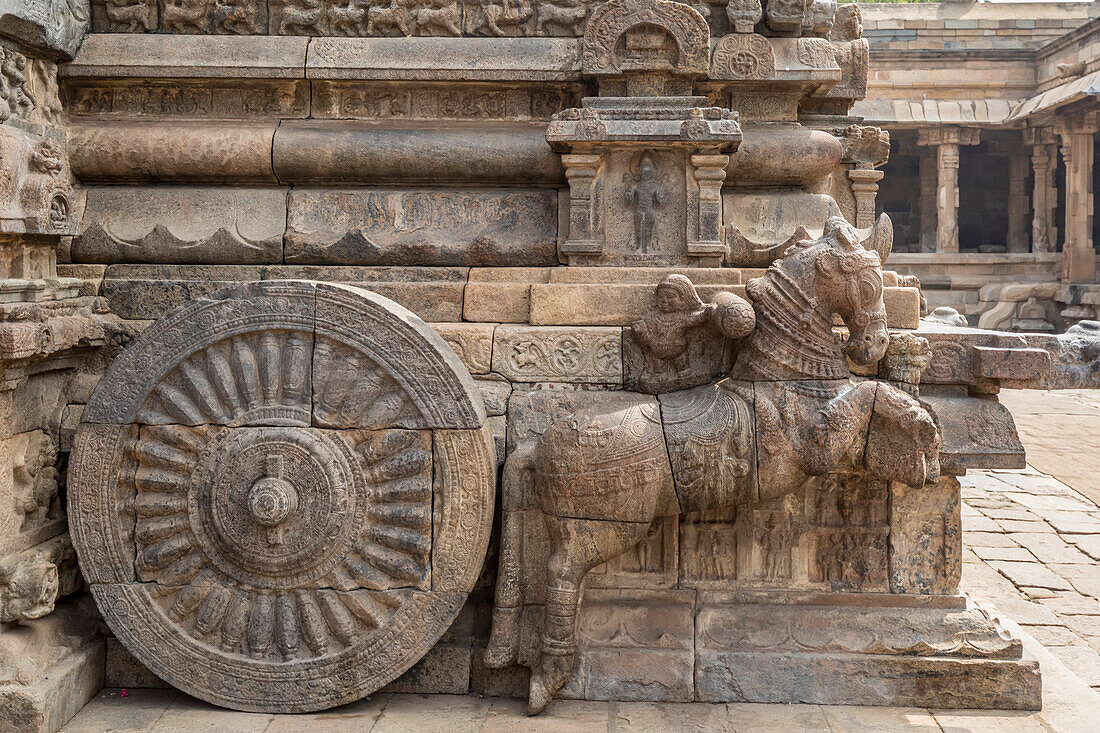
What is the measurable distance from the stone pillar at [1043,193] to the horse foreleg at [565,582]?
63.3 ft

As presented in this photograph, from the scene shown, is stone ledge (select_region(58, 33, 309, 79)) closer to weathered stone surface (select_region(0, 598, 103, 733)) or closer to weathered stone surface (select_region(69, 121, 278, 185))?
weathered stone surface (select_region(69, 121, 278, 185))

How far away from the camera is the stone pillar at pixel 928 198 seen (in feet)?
66.4

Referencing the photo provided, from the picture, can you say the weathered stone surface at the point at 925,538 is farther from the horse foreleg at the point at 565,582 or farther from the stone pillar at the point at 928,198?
the stone pillar at the point at 928,198

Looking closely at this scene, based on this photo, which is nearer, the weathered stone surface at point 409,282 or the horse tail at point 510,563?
the horse tail at point 510,563

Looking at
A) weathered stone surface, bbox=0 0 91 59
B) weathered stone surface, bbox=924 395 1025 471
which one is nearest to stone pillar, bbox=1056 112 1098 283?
weathered stone surface, bbox=924 395 1025 471

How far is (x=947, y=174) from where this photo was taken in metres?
19.0

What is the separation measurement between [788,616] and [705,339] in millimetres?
1109

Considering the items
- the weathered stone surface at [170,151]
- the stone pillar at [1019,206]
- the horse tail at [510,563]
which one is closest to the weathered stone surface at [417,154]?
the weathered stone surface at [170,151]

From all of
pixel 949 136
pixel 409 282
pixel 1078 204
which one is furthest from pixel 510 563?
pixel 1078 204

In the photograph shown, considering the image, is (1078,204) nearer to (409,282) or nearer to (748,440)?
(748,440)

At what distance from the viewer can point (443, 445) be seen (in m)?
3.33

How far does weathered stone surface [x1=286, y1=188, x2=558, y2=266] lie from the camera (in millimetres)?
3939

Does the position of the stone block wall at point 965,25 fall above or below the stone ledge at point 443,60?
above

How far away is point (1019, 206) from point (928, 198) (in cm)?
215
